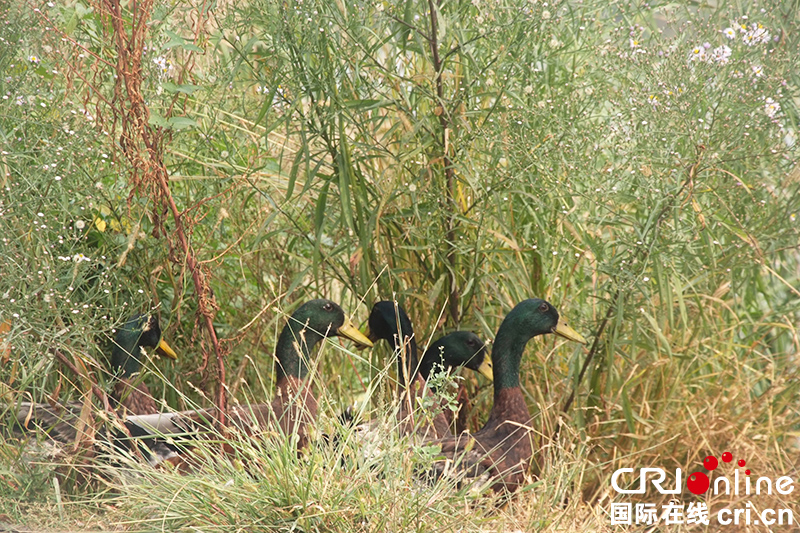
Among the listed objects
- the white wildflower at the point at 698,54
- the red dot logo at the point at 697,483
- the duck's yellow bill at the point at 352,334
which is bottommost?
the red dot logo at the point at 697,483

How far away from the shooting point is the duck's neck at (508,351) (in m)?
3.43

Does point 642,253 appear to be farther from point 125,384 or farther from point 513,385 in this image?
point 125,384

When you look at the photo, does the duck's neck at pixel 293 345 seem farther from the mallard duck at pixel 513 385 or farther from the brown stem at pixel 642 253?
the brown stem at pixel 642 253

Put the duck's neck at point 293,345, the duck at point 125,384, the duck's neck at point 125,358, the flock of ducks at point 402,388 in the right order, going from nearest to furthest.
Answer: the flock of ducks at point 402,388 → the duck at point 125,384 → the duck's neck at point 293,345 → the duck's neck at point 125,358

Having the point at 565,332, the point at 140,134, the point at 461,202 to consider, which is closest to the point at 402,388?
the point at 565,332

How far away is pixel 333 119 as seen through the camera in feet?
11.5

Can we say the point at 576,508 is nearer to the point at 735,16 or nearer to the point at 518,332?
the point at 518,332

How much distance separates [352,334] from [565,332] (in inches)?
31.4

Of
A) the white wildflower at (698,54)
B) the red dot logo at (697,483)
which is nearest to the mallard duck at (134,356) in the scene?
the red dot logo at (697,483)

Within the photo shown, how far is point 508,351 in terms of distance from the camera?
3459 mm

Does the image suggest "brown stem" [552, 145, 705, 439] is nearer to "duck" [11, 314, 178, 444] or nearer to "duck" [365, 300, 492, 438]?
"duck" [365, 300, 492, 438]

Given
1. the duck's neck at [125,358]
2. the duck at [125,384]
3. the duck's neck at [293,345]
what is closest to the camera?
the duck at [125,384]

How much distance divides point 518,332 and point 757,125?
110cm

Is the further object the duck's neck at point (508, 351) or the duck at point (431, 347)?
the duck at point (431, 347)
